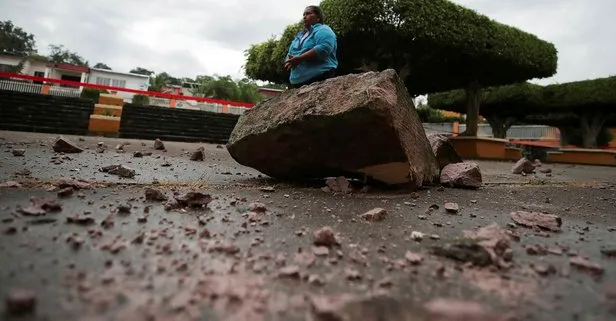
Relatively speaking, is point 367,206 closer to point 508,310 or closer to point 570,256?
point 570,256

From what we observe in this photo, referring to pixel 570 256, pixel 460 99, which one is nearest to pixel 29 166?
pixel 570 256

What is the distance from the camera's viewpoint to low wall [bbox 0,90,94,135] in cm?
761

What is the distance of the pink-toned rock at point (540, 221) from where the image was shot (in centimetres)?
172

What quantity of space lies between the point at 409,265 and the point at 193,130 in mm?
8995

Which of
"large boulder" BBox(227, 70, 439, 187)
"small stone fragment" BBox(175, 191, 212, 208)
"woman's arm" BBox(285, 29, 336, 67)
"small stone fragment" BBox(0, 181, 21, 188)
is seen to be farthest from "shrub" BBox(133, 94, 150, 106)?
"small stone fragment" BBox(175, 191, 212, 208)

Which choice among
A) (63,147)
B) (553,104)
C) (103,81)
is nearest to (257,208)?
(63,147)

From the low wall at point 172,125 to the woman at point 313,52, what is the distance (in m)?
6.29

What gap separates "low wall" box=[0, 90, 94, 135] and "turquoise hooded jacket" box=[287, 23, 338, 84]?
670cm

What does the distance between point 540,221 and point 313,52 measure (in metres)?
2.24

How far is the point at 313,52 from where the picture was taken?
3.29m

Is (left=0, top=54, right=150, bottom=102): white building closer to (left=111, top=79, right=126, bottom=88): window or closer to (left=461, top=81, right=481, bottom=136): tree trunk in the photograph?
(left=111, top=79, right=126, bottom=88): window

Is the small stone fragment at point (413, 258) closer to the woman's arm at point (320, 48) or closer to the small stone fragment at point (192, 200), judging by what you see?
the small stone fragment at point (192, 200)

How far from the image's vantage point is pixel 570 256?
4.31 feet

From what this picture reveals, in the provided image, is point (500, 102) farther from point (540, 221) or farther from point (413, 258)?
point (413, 258)
